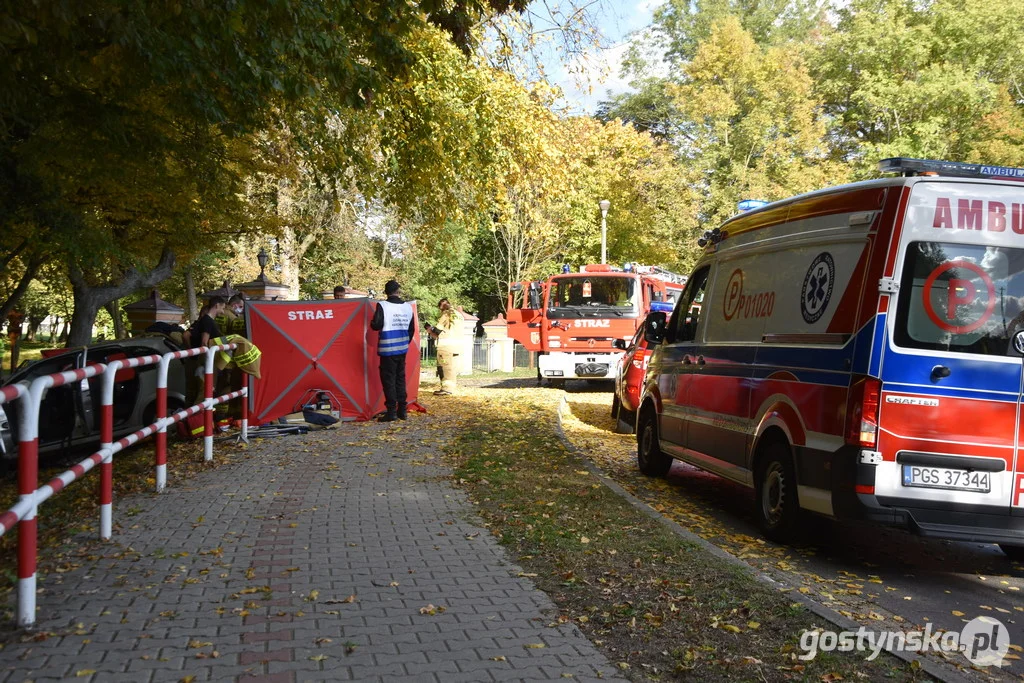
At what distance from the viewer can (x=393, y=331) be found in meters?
12.9

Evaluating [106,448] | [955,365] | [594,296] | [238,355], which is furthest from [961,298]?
[594,296]

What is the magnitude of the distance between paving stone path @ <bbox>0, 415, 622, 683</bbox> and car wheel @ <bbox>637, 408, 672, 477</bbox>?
9.45ft

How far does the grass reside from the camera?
4.29m

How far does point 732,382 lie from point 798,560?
1.75m

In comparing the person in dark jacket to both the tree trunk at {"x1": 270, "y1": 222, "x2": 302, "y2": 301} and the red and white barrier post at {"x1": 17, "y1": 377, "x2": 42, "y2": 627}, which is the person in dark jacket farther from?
the tree trunk at {"x1": 270, "y1": 222, "x2": 302, "y2": 301}

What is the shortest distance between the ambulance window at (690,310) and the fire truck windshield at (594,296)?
11.1 meters

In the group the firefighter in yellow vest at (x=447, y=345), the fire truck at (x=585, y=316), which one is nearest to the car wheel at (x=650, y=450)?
the firefighter in yellow vest at (x=447, y=345)

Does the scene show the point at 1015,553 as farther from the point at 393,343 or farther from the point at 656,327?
the point at 393,343

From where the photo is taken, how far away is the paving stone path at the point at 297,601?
13.4 ft

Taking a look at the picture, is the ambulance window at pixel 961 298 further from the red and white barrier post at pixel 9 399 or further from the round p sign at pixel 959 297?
the red and white barrier post at pixel 9 399

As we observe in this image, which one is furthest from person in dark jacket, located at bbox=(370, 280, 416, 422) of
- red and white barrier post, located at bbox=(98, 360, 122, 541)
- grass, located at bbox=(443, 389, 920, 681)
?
red and white barrier post, located at bbox=(98, 360, 122, 541)

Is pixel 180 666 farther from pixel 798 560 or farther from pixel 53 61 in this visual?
pixel 53 61

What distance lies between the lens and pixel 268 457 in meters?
10.1

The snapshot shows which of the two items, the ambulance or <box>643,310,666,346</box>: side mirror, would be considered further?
<box>643,310,666,346</box>: side mirror
